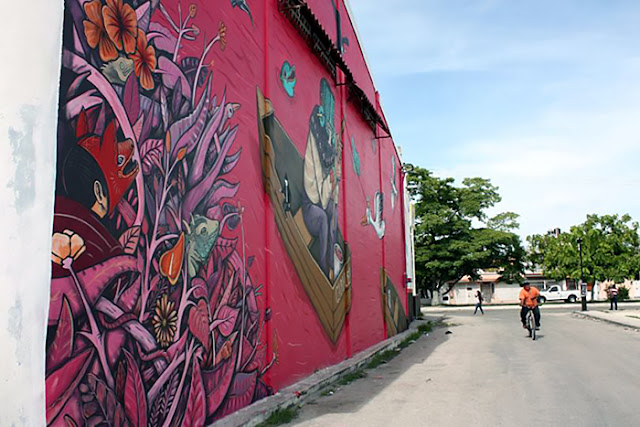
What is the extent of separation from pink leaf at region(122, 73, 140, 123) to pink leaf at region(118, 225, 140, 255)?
37.4 inches


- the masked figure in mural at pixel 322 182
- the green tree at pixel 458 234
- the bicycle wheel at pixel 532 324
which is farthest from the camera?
the green tree at pixel 458 234

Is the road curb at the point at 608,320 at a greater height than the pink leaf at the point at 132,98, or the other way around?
the pink leaf at the point at 132,98

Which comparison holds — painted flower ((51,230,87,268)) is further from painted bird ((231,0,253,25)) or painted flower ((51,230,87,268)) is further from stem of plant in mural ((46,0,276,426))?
painted bird ((231,0,253,25))

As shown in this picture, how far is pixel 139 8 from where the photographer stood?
525 cm

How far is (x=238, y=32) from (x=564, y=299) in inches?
1944

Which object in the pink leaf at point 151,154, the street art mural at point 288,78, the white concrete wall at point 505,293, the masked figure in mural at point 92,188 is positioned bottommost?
the white concrete wall at point 505,293

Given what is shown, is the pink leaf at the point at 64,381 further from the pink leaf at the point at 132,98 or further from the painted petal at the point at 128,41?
the painted petal at the point at 128,41

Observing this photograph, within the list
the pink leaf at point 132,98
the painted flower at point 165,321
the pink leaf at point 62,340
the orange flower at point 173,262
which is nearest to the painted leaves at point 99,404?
the pink leaf at point 62,340

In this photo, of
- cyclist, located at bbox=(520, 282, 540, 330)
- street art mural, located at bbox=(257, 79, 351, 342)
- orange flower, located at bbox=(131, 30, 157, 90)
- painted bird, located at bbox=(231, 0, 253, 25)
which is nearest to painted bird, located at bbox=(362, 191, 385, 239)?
street art mural, located at bbox=(257, 79, 351, 342)

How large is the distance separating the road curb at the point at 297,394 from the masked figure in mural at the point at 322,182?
193 cm

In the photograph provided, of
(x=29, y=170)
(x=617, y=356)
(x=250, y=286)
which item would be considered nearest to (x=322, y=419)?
(x=250, y=286)

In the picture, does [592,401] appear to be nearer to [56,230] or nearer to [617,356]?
[617,356]

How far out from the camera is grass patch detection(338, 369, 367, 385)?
9988mm

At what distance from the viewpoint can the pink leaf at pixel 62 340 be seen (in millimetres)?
3916
